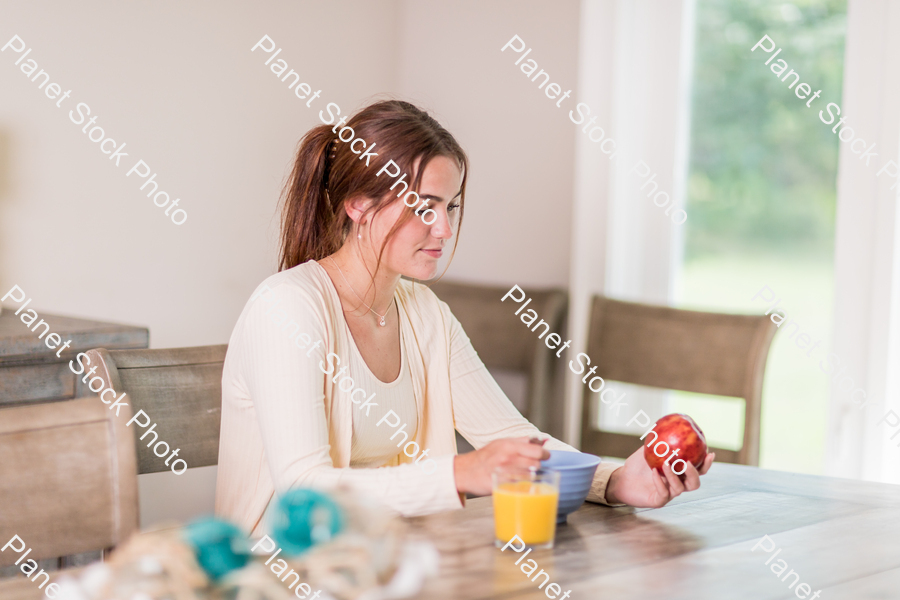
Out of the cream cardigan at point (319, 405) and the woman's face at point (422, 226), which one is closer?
the cream cardigan at point (319, 405)

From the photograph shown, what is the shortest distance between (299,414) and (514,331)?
1.49 meters

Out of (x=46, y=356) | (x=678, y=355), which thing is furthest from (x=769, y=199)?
(x=46, y=356)

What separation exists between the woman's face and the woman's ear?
0.03 meters

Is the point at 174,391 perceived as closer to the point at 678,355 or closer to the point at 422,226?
the point at 422,226

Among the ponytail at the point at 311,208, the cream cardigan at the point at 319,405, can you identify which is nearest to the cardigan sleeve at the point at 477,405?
the cream cardigan at the point at 319,405

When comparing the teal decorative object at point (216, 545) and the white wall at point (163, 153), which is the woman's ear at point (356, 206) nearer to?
the teal decorative object at point (216, 545)

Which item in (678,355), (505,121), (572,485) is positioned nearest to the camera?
(572,485)

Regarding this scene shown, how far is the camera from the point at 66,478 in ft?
3.31

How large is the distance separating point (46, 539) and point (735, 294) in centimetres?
184

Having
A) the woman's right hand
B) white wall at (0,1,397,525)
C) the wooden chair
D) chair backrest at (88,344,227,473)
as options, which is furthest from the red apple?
white wall at (0,1,397,525)

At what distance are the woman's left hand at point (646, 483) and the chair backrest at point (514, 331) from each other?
50.4 inches

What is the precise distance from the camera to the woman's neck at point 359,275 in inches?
57.9

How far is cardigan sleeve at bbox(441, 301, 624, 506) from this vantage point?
59.7 inches

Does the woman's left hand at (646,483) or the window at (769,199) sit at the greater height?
the window at (769,199)
